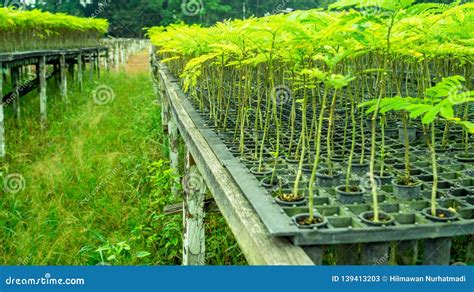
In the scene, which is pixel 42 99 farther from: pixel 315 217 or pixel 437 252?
pixel 437 252

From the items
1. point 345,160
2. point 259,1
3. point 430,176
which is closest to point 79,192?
point 345,160

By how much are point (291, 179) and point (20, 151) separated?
7.36 m

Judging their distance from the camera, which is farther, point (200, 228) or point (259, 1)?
point (259, 1)

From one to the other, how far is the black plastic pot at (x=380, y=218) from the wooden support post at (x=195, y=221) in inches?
85.3

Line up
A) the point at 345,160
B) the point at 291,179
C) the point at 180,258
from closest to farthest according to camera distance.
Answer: the point at 291,179 → the point at 345,160 → the point at 180,258

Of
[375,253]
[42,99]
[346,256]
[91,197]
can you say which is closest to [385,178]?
[346,256]

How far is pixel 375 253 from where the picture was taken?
2.25 m

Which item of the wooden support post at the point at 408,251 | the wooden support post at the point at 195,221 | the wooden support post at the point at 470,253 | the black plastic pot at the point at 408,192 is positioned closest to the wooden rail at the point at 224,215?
the wooden support post at the point at 195,221

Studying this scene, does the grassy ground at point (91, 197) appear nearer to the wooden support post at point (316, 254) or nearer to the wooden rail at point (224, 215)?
the wooden rail at point (224, 215)

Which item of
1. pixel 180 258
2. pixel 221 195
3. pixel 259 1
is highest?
pixel 259 1

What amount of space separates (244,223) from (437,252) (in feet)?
2.83

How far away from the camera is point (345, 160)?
144 inches

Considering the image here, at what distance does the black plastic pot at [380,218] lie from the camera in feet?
7.66

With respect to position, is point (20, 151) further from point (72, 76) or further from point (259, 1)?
point (259, 1)
